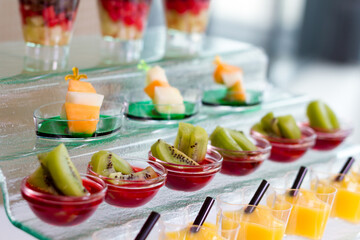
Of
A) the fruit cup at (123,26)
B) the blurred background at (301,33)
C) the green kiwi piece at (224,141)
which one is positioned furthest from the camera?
the blurred background at (301,33)

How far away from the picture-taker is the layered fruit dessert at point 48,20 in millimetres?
1616

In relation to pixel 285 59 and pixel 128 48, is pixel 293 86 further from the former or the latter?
pixel 128 48

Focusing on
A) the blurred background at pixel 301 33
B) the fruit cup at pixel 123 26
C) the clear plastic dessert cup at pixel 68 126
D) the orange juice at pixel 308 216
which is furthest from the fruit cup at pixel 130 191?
the blurred background at pixel 301 33

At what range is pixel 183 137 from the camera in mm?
1398

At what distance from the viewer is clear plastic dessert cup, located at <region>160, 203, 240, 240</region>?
113 centimetres

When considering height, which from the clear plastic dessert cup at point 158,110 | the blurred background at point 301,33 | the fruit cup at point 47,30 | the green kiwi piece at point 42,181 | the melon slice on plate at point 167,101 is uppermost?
the fruit cup at point 47,30

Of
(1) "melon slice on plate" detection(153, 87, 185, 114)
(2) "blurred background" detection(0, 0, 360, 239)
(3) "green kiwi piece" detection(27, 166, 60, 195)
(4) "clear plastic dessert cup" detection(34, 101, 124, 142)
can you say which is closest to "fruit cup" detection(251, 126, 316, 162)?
(1) "melon slice on plate" detection(153, 87, 185, 114)

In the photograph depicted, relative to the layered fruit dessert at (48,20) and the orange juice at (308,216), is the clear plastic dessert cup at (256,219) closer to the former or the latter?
the orange juice at (308,216)

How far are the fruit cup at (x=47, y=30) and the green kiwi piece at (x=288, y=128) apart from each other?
0.69 metres

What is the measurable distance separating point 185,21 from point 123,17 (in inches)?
15.2

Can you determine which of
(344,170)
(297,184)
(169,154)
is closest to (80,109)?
(169,154)

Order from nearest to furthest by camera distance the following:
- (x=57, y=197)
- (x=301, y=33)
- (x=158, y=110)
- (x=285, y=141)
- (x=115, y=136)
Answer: (x=57, y=197)
(x=115, y=136)
(x=158, y=110)
(x=285, y=141)
(x=301, y=33)

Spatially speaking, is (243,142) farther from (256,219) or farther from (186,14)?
(186,14)

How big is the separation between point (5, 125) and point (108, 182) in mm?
349
